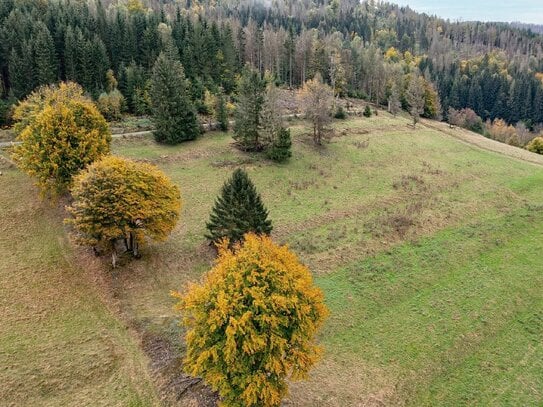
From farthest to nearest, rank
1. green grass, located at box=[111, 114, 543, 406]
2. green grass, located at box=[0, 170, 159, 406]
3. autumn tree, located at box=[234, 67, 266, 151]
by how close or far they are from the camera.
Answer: autumn tree, located at box=[234, 67, 266, 151] → green grass, located at box=[111, 114, 543, 406] → green grass, located at box=[0, 170, 159, 406]

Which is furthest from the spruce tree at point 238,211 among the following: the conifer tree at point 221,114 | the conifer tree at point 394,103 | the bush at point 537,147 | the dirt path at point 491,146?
the bush at point 537,147

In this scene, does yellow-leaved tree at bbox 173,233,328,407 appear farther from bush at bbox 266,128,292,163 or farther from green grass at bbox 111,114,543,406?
bush at bbox 266,128,292,163

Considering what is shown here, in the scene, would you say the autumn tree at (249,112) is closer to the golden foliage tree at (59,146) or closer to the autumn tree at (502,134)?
the golden foliage tree at (59,146)

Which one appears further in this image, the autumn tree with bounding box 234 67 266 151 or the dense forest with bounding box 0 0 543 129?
the dense forest with bounding box 0 0 543 129

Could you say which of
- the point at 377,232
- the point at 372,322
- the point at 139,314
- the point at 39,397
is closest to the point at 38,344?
the point at 39,397

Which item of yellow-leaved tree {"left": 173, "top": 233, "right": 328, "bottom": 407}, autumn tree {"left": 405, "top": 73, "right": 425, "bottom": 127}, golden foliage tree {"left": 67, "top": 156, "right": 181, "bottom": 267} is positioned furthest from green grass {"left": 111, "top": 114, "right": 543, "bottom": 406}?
autumn tree {"left": 405, "top": 73, "right": 425, "bottom": 127}

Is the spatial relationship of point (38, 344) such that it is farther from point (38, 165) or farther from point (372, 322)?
point (372, 322)
